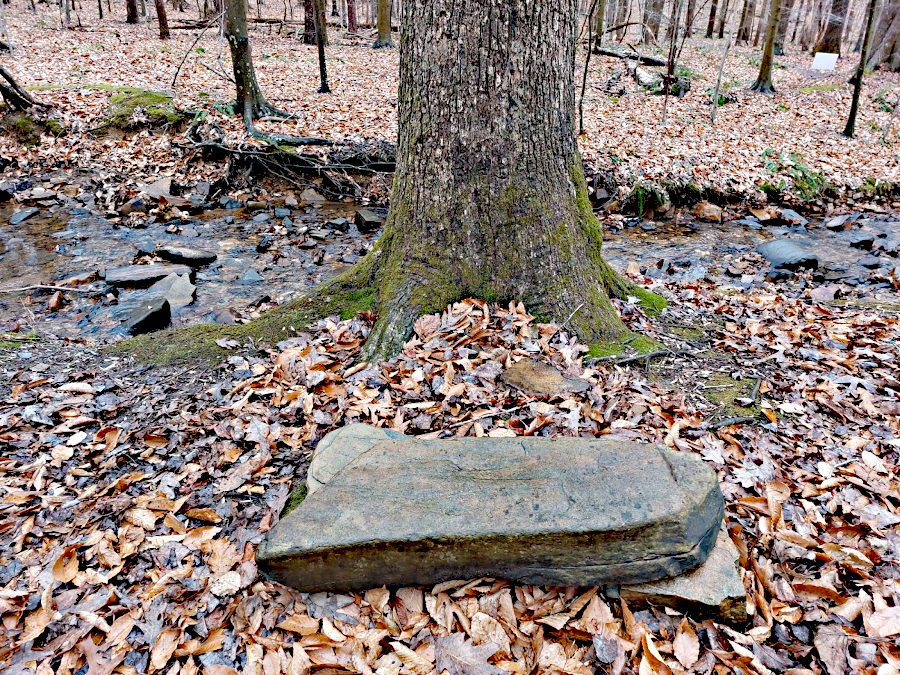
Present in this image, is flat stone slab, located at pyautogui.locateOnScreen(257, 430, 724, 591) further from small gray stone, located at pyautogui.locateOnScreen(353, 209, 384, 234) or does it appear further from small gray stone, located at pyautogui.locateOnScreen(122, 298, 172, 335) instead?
small gray stone, located at pyautogui.locateOnScreen(353, 209, 384, 234)

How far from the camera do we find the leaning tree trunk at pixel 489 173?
11.7ft

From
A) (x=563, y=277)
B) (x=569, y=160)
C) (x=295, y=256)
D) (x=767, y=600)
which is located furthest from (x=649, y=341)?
(x=295, y=256)

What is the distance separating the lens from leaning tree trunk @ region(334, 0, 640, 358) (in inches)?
140

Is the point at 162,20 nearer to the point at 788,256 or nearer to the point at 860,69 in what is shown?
the point at 860,69

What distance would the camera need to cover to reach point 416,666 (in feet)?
7.15

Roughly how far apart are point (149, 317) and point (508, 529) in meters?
4.99

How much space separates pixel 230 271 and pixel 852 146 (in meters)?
13.9

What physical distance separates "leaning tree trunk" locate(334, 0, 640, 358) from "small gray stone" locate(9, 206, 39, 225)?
7.79 m

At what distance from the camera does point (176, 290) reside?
661 centimetres

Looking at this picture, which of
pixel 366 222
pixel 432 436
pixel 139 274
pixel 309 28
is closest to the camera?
pixel 432 436

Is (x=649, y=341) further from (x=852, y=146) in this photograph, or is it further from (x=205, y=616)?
(x=852, y=146)

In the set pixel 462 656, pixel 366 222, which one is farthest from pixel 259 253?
pixel 462 656

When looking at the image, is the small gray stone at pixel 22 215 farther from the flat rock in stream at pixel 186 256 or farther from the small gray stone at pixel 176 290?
the small gray stone at pixel 176 290

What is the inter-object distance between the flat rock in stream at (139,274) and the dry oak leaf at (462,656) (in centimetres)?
615
